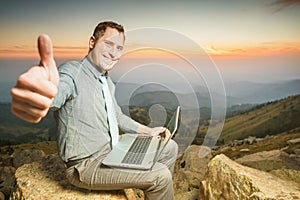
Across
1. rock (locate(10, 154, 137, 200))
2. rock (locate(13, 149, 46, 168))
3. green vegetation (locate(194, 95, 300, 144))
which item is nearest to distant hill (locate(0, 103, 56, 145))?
rock (locate(13, 149, 46, 168))

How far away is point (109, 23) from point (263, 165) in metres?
1.78

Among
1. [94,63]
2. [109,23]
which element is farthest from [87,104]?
[109,23]

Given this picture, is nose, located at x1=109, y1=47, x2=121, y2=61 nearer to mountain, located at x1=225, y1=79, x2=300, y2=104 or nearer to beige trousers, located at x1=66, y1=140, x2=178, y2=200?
beige trousers, located at x1=66, y1=140, x2=178, y2=200

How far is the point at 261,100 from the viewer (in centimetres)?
297

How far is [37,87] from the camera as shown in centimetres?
82

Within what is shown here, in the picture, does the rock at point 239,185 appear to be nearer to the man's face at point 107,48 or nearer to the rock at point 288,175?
the rock at point 288,175

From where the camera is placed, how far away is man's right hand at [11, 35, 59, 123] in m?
0.80

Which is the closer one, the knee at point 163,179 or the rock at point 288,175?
the knee at point 163,179

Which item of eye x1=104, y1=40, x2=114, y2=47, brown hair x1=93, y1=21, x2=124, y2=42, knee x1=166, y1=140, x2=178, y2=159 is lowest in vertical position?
knee x1=166, y1=140, x2=178, y2=159

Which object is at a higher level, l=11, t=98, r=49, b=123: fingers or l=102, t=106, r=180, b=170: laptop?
l=11, t=98, r=49, b=123: fingers

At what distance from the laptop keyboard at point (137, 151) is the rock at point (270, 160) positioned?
1.31m

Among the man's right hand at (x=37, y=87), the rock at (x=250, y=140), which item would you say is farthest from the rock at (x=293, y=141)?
the man's right hand at (x=37, y=87)

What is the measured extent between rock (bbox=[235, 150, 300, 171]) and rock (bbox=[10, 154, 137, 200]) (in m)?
1.33

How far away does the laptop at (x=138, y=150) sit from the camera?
1.34m
